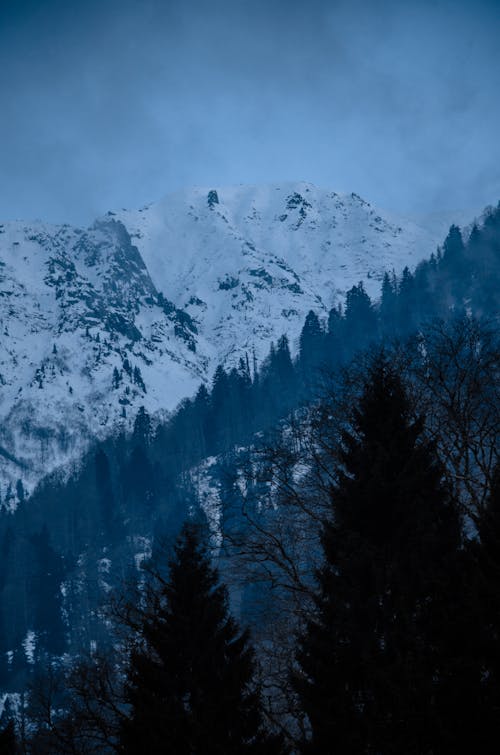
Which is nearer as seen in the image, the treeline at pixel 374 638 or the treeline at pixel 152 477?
the treeline at pixel 374 638

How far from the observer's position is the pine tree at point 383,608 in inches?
366

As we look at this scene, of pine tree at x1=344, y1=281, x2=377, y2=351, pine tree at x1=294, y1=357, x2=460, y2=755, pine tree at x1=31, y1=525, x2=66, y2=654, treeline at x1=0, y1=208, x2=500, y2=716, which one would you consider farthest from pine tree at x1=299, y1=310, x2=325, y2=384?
pine tree at x1=294, y1=357, x2=460, y2=755

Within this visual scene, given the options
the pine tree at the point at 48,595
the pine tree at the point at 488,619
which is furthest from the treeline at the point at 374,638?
the pine tree at the point at 48,595

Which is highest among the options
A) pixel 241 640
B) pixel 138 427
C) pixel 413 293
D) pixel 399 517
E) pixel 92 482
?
pixel 413 293

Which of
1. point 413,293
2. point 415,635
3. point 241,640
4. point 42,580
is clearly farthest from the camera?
point 413,293

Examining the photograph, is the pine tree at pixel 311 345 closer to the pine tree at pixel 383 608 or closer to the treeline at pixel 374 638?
the treeline at pixel 374 638

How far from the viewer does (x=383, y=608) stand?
36.5 feet

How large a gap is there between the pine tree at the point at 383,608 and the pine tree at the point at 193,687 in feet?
5.30

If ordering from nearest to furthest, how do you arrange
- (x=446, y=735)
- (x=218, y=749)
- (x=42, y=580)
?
(x=446, y=735), (x=218, y=749), (x=42, y=580)

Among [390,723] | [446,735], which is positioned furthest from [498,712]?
[390,723]

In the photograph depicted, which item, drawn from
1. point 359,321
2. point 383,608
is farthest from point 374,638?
point 359,321

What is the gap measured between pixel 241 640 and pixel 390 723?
179 inches

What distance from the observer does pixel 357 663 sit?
35.5 ft

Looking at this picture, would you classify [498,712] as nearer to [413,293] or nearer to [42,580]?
[42,580]
